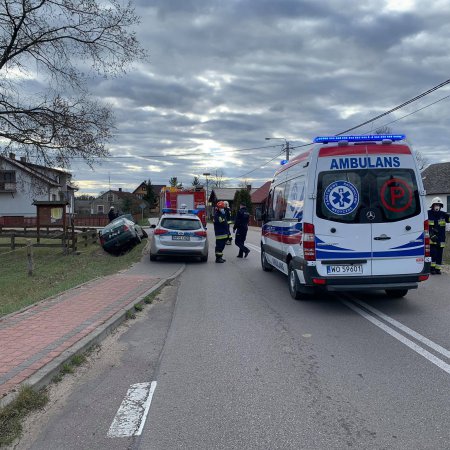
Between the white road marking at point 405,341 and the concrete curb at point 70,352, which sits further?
the white road marking at point 405,341

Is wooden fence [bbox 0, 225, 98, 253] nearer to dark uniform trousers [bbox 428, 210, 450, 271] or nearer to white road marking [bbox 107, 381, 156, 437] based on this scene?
dark uniform trousers [bbox 428, 210, 450, 271]

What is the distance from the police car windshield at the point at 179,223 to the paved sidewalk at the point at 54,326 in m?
4.66

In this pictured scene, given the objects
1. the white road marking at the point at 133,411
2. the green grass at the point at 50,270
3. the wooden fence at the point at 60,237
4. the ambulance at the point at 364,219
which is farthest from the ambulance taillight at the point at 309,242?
the wooden fence at the point at 60,237

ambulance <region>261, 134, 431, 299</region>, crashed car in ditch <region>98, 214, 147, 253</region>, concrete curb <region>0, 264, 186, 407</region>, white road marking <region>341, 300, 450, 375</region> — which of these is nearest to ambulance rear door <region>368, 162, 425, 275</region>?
ambulance <region>261, 134, 431, 299</region>

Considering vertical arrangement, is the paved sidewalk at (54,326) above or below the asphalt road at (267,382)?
above

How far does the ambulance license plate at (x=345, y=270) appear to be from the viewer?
7293 mm

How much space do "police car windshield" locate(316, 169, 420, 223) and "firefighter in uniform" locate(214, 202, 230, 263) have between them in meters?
7.31

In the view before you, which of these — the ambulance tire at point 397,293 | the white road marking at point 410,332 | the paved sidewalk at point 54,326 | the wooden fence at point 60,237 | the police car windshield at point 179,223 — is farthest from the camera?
the wooden fence at point 60,237

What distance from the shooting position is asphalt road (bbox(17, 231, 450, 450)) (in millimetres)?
3438

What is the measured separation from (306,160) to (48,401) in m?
5.37

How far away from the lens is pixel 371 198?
7359 millimetres

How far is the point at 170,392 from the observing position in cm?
426

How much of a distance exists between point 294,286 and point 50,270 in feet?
32.6

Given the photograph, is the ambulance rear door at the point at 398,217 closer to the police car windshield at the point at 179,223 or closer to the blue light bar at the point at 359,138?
the blue light bar at the point at 359,138
